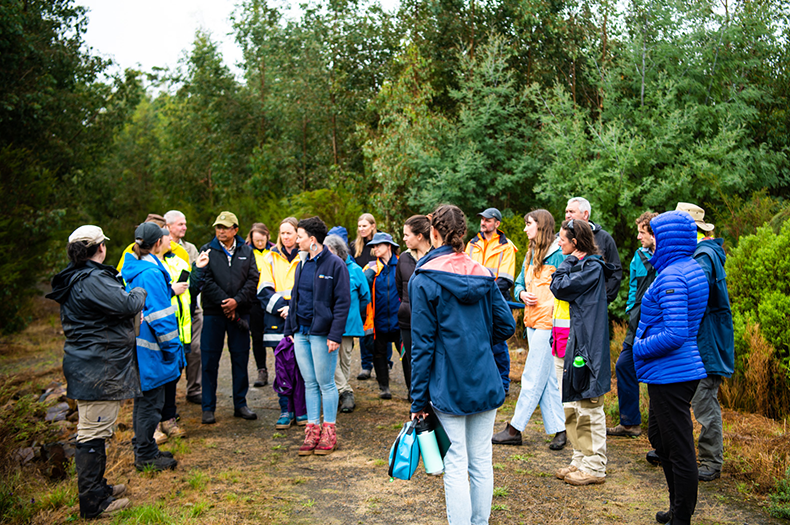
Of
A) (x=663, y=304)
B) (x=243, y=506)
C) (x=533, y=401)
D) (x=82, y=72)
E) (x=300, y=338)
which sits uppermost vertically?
(x=82, y=72)

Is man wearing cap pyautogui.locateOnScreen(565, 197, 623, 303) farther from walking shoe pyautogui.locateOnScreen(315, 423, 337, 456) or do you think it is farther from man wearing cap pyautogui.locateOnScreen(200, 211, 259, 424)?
man wearing cap pyautogui.locateOnScreen(200, 211, 259, 424)

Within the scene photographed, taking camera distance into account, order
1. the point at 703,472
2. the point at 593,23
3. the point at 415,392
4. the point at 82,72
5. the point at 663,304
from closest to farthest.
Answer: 1. the point at 415,392
2. the point at 663,304
3. the point at 703,472
4. the point at 593,23
5. the point at 82,72

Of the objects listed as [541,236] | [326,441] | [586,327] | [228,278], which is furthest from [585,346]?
[228,278]

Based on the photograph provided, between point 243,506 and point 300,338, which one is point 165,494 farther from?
point 300,338

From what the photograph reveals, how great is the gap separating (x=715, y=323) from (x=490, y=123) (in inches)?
359

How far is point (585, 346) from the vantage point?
4332mm

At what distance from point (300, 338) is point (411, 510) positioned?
197cm

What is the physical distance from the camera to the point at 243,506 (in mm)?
4457

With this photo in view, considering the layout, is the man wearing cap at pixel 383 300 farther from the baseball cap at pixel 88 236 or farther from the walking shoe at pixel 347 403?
the baseball cap at pixel 88 236

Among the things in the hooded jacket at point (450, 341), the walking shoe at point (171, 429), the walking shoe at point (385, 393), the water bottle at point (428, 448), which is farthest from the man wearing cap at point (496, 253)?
the walking shoe at point (171, 429)

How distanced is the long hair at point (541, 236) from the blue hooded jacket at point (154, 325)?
3.29 meters

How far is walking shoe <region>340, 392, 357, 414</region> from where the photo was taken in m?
6.98

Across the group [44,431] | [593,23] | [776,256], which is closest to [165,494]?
[44,431]

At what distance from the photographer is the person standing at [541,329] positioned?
17.0 ft
